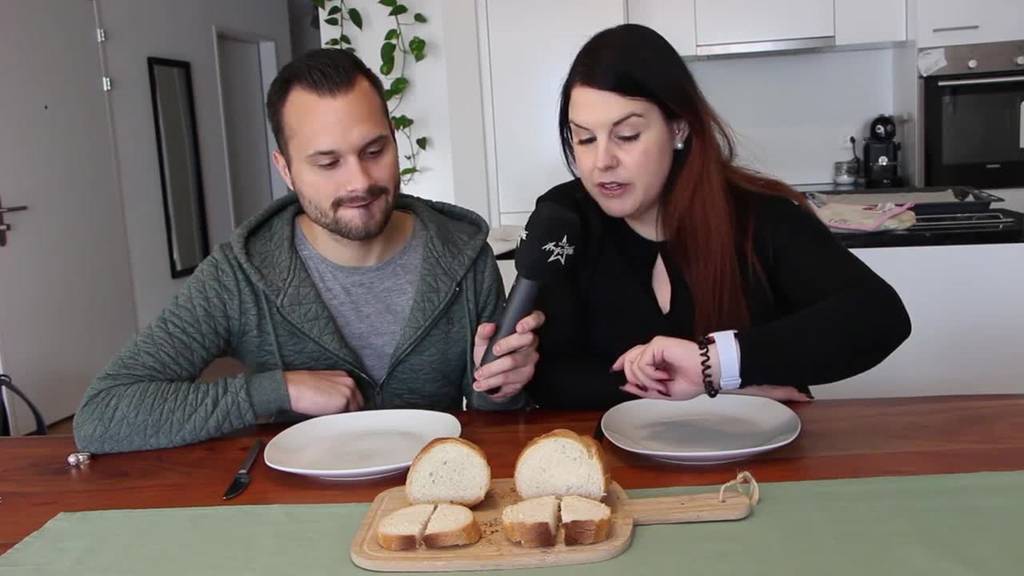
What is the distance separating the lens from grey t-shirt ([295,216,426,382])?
1.61m

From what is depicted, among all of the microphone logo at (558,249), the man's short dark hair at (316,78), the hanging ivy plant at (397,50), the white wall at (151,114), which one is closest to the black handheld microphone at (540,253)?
the microphone logo at (558,249)

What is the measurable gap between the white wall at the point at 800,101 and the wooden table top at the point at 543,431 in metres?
2.86

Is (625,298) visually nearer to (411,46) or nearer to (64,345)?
(411,46)

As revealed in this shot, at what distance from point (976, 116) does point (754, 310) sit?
262cm

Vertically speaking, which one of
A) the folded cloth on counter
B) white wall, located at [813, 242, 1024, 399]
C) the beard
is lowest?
white wall, located at [813, 242, 1024, 399]

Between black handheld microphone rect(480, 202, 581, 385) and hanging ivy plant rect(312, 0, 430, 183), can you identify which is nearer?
black handheld microphone rect(480, 202, 581, 385)

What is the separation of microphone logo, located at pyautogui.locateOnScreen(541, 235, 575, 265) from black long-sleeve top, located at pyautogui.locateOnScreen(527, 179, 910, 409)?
255mm

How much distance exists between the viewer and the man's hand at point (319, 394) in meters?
1.36

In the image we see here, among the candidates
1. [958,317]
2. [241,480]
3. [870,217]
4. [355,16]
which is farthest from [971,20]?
[241,480]

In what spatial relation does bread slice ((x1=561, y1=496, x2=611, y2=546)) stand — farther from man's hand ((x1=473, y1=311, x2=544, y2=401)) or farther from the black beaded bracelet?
man's hand ((x1=473, y1=311, x2=544, y2=401))

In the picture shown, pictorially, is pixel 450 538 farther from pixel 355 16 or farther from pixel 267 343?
pixel 355 16

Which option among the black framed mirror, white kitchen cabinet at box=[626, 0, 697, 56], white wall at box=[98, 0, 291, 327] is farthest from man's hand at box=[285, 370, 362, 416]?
the black framed mirror

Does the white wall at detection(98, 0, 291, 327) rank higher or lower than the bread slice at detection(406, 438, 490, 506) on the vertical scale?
higher

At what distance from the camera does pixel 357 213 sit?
150cm
